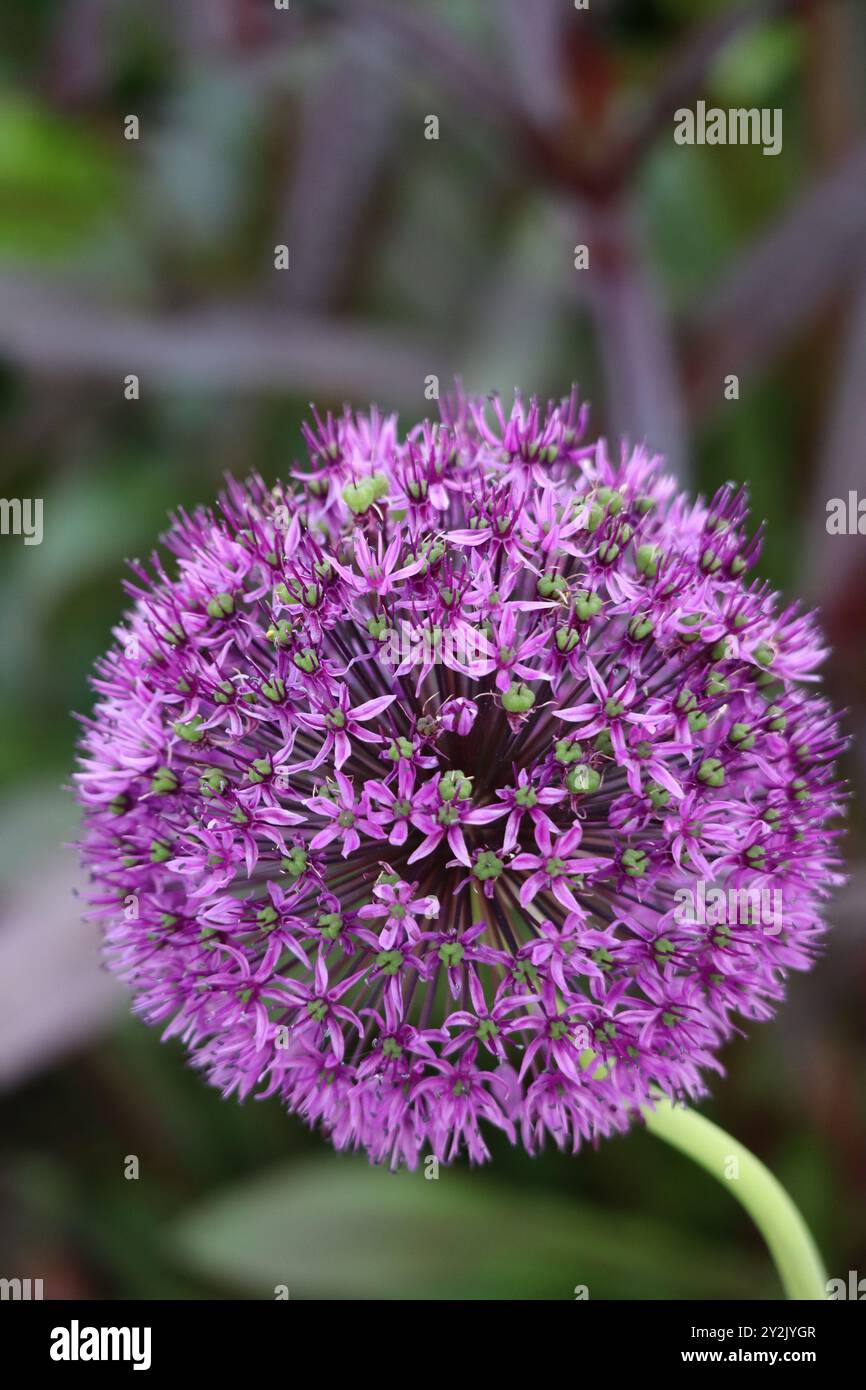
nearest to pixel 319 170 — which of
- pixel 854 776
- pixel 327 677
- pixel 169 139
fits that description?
pixel 169 139

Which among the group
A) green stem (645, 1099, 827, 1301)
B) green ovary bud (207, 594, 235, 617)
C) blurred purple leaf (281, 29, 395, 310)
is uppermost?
blurred purple leaf (281, 29, 395, 310)

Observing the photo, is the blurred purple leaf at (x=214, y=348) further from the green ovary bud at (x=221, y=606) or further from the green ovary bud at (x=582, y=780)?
the green ovary bud at (x=582, y=780)

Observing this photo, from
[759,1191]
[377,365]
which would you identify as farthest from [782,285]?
[759,1191]

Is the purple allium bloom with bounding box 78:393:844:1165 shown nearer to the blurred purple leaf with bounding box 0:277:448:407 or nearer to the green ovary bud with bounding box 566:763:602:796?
the green ovary bud with bounding box 566:763:602:796

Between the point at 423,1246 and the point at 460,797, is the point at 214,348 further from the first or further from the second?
the point at 423,1246

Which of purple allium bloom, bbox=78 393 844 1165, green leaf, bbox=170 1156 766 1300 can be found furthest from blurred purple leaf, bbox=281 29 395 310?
green leaf, bbox=170 1156 766 1300

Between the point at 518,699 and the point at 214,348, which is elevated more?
the point at 214,348

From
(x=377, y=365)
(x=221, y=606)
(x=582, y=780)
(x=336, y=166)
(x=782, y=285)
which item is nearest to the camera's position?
(x=582, y=780)

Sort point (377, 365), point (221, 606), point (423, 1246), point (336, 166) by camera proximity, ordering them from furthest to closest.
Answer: point (336, 166) → point (377, 365) → point (423, 1246) → point (221, 606)
